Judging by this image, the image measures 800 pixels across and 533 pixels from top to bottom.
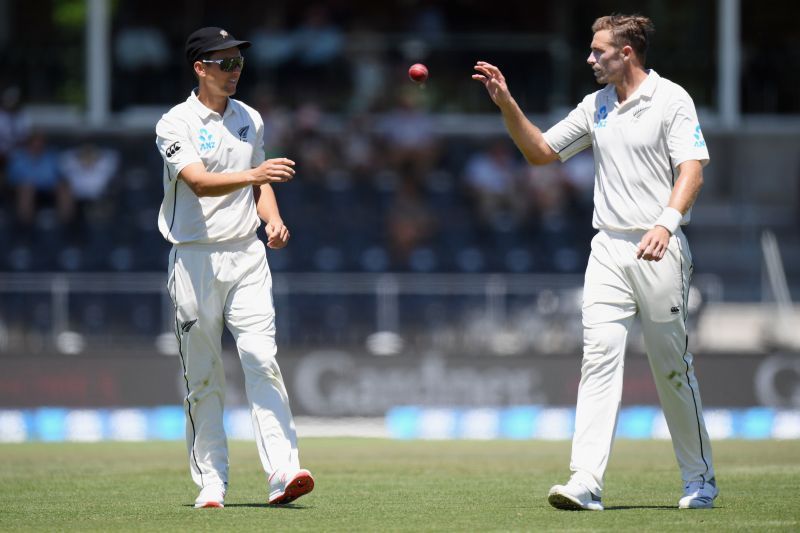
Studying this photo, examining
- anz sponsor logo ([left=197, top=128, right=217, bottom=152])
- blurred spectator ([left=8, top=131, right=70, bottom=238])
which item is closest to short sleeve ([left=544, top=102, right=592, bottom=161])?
anz sponsor logo ([left=197, top=128, right=217, bottom=152])

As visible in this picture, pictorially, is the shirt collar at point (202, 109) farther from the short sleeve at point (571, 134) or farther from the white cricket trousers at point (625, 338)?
the white cricket trousers at point (625, 338)

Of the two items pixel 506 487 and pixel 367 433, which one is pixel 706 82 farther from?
pixel 506 487

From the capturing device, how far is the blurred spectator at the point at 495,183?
18031 millimetres

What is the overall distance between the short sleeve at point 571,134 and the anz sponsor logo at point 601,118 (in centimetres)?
7

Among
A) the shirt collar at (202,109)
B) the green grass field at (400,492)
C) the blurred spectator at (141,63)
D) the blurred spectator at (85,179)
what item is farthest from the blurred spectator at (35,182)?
the shirt collar at (202,109)

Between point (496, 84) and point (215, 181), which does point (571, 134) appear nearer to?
point (496, 84)

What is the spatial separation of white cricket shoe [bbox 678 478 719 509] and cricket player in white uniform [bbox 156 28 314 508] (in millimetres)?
1809

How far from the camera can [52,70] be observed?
2098cm

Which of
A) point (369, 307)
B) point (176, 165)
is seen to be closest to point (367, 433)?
point (369, 307)

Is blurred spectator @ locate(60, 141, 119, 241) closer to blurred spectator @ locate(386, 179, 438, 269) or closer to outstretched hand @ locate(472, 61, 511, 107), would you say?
blurred spectator @ locate(386, 179, 438, 269)

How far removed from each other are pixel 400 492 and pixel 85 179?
11.4m

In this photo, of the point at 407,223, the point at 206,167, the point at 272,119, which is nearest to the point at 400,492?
the point at 206,167

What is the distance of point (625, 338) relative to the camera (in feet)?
21.1

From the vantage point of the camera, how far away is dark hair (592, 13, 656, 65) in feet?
21.1
